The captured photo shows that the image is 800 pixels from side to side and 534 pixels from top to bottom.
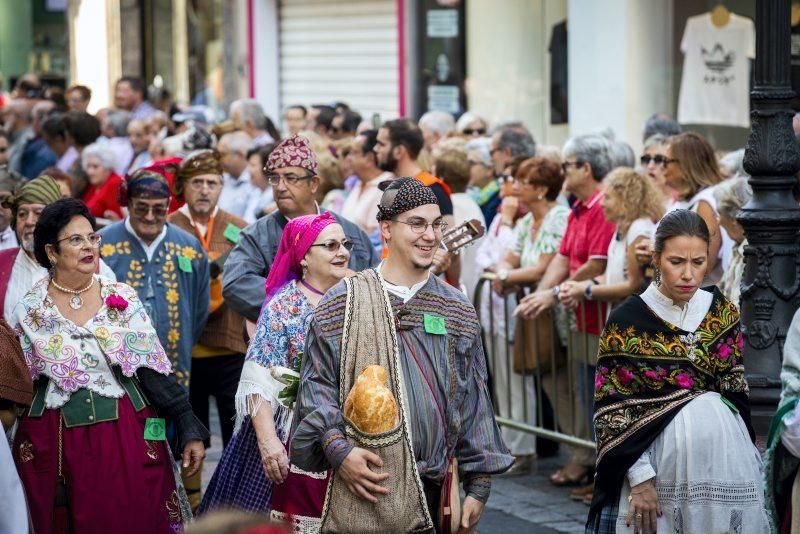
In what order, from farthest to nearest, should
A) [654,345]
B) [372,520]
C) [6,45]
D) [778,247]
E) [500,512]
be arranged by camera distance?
[6,45], [500,512], [778,247], [654,345], [372,520]

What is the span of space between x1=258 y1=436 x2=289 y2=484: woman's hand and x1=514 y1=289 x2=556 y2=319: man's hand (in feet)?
11.4

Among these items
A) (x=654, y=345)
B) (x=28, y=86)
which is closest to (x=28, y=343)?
(x=654, y=345)

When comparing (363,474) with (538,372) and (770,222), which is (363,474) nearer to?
(770,222)

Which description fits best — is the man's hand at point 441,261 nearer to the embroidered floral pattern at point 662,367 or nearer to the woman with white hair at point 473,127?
the embroidered floral pattern at point 662,367

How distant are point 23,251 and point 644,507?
Answer: 3.62 m

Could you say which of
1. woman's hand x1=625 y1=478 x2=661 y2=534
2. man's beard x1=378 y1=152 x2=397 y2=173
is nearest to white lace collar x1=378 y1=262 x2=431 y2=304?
woman's hand x1=625 y1=478 x2=661 y2=534

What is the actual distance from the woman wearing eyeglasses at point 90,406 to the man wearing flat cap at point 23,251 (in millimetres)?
338

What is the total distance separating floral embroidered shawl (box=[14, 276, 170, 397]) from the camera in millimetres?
6414

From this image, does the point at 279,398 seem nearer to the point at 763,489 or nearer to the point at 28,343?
the point at 28,343

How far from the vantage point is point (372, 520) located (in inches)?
205

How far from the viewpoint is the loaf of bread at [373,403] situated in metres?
5.16

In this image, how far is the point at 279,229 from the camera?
7.68 metres

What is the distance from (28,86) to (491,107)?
851 cm

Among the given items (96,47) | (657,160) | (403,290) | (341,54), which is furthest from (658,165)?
(96,47)
